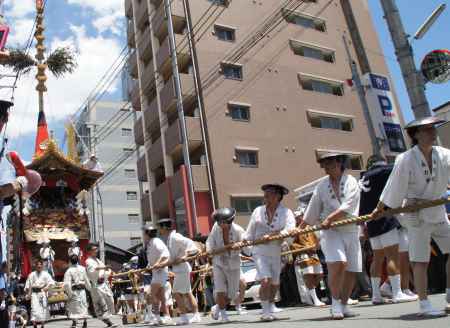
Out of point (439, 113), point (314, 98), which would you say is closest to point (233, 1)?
point (314, 98)

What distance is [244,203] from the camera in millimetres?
26562

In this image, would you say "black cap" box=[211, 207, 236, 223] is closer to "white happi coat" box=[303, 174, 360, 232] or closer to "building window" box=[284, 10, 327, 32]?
"white happi coat" box=[303, 174, 360, 232]

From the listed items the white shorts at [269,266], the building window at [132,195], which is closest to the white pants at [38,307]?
the white shorts at [269,266]

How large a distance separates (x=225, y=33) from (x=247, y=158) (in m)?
7.77

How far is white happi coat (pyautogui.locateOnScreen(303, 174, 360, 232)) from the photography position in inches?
230

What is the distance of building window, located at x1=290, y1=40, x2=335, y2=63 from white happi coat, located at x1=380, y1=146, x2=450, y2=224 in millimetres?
28242

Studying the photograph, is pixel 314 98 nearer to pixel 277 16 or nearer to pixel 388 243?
pixel 277 16

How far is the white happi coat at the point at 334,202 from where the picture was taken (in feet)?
19.1

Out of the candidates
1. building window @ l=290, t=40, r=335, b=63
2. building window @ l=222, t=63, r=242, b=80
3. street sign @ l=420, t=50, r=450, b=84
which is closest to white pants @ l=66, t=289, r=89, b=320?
street sign @ l=420, t=50, r=450, b=84

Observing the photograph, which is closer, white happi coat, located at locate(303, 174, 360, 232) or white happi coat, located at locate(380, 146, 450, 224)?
white happi coat, located at locate(380, 146, 450, 224)

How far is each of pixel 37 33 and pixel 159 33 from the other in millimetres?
14160

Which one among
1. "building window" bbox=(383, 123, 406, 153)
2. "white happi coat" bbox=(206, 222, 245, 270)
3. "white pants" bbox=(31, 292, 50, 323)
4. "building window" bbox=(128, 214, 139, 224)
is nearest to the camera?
"white happi coat" bbox=(206, 222, 245, 270)

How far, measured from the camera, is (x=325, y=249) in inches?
228

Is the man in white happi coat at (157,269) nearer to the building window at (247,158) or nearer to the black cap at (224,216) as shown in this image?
the black cap at (224,216)
